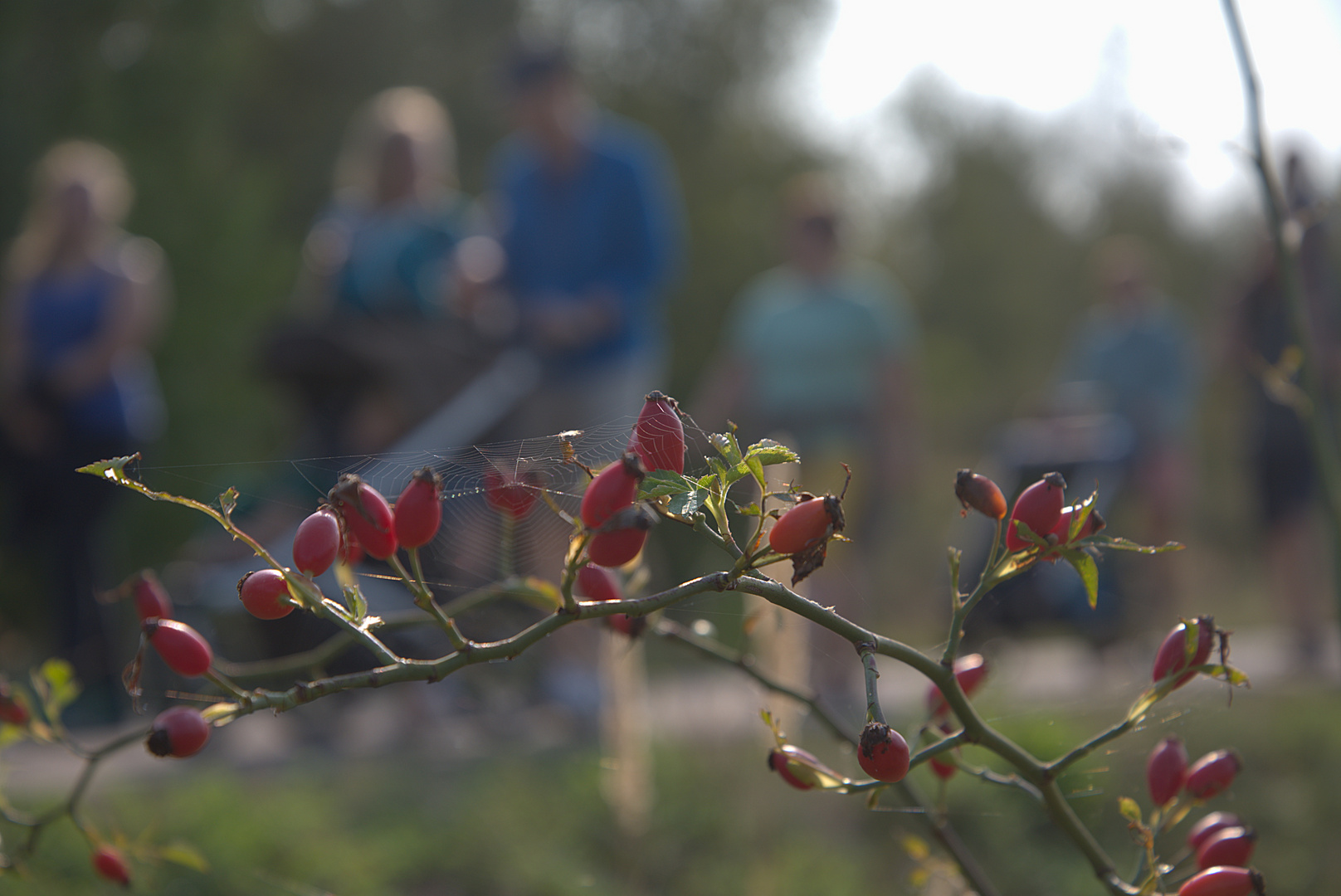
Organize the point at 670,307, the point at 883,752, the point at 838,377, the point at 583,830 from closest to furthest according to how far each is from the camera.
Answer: the point at 883,752 < the point at 583,830 < the point at 838,377 < the point at 670,307

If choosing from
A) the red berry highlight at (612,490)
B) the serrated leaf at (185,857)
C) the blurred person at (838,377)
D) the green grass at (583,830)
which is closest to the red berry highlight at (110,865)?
the serrated leaf at (185,857)

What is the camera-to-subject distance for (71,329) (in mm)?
3850

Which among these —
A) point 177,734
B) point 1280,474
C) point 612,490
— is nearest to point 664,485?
point 612,490

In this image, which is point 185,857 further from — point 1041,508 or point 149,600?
point 1041,508

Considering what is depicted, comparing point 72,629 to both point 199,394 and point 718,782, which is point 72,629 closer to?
point 718,782

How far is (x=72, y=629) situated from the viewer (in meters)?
3.91

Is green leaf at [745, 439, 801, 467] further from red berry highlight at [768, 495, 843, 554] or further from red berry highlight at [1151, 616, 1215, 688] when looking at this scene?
red berry highlight at [1151, 616, 1215, 688]

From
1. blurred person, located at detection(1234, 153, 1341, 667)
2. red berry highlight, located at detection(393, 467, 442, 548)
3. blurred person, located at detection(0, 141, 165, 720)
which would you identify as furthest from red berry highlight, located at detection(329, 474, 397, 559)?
blurred person, located at detection(1234, 153, 1341, 667)

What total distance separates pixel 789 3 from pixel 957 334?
22.4ft

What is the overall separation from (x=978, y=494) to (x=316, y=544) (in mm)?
345

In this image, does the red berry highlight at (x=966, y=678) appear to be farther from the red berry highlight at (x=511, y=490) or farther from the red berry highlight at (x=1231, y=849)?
the red berry highlight at (x=511, y=490)

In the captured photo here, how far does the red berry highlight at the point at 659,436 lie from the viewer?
54cm

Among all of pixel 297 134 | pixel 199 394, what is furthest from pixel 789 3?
pixel 199 394

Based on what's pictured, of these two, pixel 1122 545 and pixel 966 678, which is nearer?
pixel 1122 545
